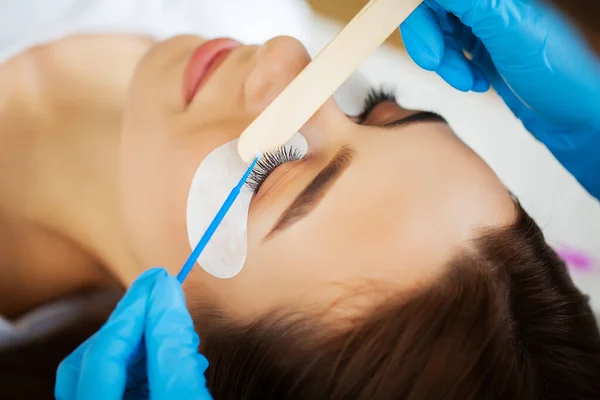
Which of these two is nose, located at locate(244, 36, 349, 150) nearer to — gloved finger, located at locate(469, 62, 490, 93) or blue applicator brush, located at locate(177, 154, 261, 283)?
blue applicator brush, located at locate(177, 154, 261, 283)

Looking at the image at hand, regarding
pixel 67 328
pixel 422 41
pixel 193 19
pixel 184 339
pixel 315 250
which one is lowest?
pixel 67 328

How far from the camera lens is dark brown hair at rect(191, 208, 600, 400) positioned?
0.54 metres

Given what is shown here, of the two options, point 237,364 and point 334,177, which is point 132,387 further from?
point 334,177

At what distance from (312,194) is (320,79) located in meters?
0.13

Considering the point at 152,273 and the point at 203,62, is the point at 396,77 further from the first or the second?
the point at 152,273

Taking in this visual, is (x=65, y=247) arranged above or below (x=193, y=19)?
below

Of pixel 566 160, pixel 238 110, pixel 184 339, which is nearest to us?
pixel 184 339

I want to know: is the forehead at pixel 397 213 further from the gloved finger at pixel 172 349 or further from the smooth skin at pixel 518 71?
the gloved finger at pixel 172 349

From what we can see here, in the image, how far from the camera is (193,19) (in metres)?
0.82

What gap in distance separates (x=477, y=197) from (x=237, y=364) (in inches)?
12.7

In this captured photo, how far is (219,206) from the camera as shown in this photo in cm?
61

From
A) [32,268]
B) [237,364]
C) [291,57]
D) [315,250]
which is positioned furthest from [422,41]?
[32,268]

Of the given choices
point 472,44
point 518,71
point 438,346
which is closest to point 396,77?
point 472,44

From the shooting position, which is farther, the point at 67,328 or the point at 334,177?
the point at 67,328
